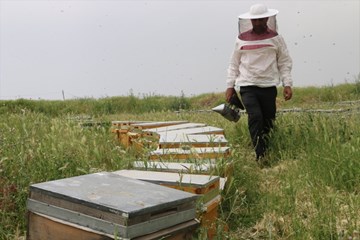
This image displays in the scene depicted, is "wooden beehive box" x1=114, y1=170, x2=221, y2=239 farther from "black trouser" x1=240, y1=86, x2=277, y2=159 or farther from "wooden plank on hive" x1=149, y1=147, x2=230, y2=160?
"black trouser" x1=240, y1=86, x2=277, y2=159

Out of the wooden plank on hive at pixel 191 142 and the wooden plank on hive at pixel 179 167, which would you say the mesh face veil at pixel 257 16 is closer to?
the wooden plank on hive at pixel 191 142

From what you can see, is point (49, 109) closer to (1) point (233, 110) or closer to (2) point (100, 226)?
(1) point (233, 110)

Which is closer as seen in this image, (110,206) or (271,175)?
(110,206)

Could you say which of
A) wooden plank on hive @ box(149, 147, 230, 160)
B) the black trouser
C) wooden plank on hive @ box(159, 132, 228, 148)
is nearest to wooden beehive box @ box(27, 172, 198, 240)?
wooden plank on hive @ box(149, 147, 230, 160)

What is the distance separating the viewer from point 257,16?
5.56 metres

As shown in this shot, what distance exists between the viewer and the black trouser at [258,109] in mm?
5617

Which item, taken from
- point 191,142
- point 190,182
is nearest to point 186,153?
point 191,142

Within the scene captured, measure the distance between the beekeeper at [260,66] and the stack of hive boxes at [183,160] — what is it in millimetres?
481

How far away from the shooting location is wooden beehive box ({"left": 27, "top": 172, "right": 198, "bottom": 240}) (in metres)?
2.17

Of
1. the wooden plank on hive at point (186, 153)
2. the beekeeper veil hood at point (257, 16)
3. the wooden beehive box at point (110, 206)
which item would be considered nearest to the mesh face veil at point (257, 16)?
the beekeeper veil hood at point (257, 16)

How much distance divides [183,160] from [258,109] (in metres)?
1.85

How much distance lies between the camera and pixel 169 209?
7.82ft

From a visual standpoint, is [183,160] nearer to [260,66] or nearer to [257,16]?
[260,66]

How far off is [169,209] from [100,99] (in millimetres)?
14871
